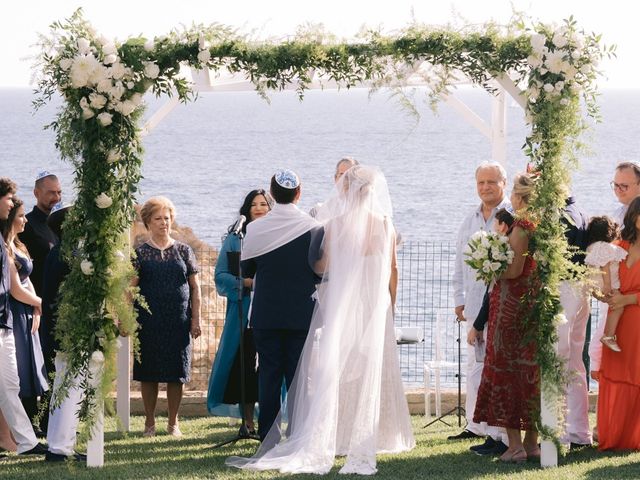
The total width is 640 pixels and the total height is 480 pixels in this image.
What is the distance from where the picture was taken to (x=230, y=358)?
29.9ft

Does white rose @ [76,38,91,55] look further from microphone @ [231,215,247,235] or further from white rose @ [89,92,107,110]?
microphone @ [231,215,247,235]

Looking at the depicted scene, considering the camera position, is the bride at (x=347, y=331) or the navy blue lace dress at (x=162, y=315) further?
the navy blue lace dress at (x=162, y=315)

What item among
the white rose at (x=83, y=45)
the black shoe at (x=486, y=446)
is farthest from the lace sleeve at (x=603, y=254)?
the white rose at (x=83, y=45)

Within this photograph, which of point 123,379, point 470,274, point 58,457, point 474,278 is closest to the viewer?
point 58,457

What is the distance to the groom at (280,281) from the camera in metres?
8.01

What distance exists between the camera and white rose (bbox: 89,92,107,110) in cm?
766

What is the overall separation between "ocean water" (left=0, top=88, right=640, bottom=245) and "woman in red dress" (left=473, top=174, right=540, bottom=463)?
2253cm

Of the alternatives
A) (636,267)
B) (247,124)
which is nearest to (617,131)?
(247,124)

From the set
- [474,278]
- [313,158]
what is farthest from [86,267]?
[313,158]

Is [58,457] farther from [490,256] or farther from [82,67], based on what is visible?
[490,256]

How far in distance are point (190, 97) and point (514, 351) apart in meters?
2.76

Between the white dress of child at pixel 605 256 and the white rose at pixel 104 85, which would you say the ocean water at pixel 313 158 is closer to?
the white dress of child at pixel 605 256

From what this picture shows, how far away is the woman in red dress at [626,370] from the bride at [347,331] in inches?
64.9

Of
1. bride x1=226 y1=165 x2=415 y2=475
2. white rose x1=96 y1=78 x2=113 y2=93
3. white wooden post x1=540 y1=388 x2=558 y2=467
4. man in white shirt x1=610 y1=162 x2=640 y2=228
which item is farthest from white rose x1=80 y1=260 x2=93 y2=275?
man in white shirt x1=610 y1=162 x2=640 y2=228
